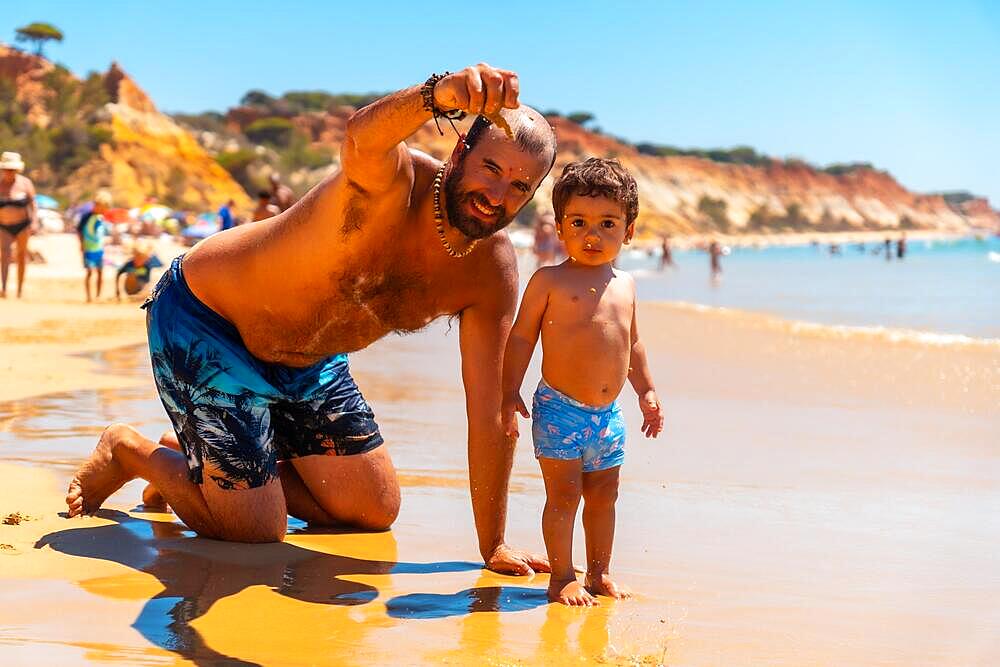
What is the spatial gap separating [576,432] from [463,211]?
0.75 meters

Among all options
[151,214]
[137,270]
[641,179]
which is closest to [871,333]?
[137,270]

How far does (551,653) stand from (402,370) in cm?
663

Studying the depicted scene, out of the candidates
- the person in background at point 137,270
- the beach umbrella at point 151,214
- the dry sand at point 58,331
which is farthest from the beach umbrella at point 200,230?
the person in background at point 137,270

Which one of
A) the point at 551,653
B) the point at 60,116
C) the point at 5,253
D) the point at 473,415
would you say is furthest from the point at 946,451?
the point at 60,116

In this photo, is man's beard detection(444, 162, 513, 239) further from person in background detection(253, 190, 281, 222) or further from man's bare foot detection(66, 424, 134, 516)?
person in background detection(253, 190, 281, 222)

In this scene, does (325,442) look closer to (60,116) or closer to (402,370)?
(402,370)

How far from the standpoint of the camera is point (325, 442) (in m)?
4.49

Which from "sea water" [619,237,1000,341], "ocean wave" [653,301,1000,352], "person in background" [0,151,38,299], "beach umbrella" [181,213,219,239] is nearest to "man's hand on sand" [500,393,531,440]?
"ocean wave" [653,301,1000,352]

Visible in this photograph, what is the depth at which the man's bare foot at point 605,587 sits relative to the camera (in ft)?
11.9

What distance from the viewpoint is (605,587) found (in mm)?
3648

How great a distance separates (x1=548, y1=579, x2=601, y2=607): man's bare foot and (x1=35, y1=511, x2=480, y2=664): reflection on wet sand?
0.47m

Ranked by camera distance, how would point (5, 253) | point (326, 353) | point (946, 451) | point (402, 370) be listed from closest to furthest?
point (326, 353), point (946, 451), point (402, 370), point (5, 253)

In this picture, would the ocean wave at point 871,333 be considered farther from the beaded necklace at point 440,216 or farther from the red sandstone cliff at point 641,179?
the beaded necklace at point 440,216

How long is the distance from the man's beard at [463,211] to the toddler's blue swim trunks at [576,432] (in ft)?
1.74
